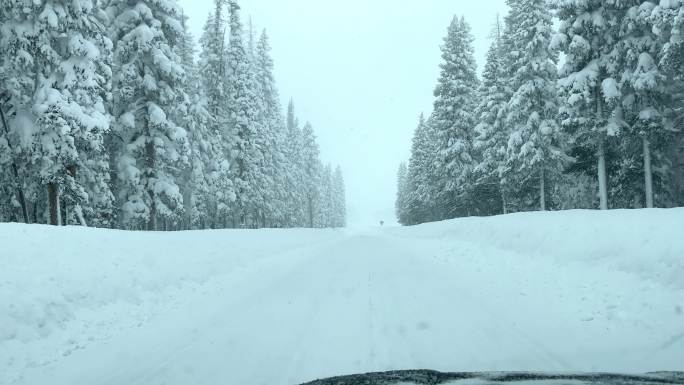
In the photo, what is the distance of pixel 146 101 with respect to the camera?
2123 cm

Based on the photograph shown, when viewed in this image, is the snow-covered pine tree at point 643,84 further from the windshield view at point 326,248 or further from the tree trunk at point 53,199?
the tree trunk at point 53,199

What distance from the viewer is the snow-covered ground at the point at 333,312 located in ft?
15.3

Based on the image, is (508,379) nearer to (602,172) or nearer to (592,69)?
(592,69)

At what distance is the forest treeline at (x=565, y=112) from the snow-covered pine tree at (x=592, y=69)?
5 centimetres

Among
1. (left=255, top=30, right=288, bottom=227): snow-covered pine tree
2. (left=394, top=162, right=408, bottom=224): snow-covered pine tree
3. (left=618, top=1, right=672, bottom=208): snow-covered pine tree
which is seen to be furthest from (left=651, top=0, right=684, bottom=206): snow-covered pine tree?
(left=394, top=162, right=408, bottom=224): snow-covered pine tree

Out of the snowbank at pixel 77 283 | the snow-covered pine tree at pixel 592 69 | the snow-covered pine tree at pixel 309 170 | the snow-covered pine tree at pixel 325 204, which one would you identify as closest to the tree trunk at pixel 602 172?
the snow-covered pine tree at pixel 592 69

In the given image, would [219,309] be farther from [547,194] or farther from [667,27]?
[547,194]

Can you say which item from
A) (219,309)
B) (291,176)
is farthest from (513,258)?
(291,176)

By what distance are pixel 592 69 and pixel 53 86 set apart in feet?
72.2

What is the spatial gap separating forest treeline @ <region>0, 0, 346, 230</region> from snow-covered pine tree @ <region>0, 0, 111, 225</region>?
0.04 metres

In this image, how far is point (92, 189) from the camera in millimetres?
21547

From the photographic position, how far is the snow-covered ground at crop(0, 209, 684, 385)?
4648 millimetres

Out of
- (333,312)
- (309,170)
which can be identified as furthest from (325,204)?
(333,312)

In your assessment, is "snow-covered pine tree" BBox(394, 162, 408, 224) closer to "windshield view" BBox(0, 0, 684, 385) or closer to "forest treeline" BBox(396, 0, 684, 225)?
"forest treeline" BBox(396, 0, 684, 225)
